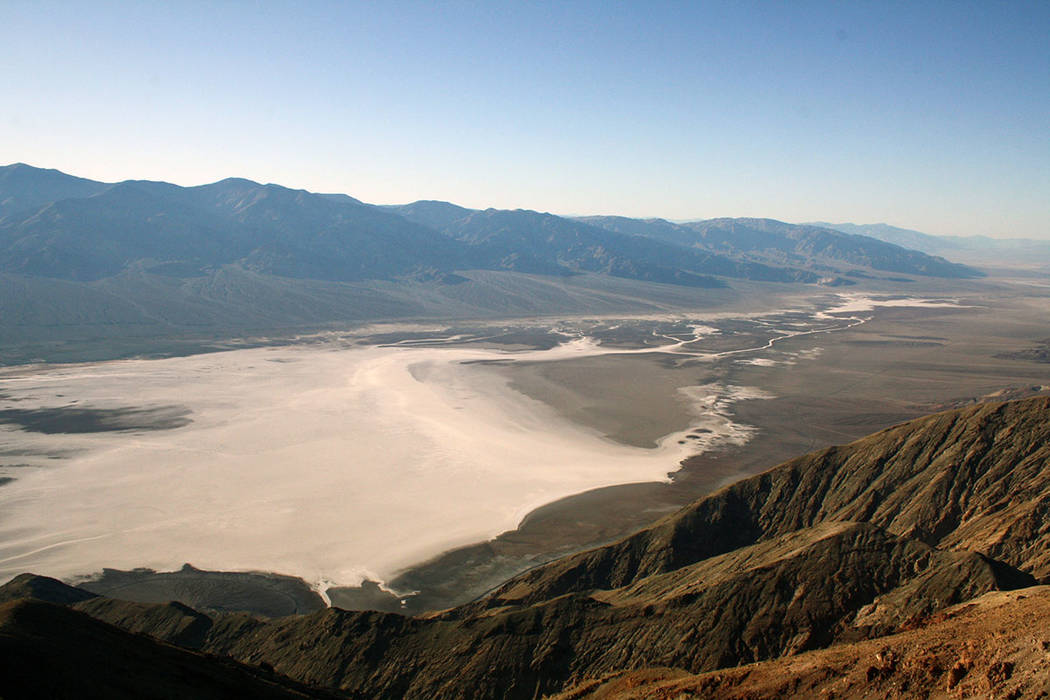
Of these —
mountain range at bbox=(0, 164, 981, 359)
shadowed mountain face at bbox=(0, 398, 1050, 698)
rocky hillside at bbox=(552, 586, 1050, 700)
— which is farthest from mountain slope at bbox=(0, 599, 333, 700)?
mountain range at bbox=(0, 164, 981, 359)

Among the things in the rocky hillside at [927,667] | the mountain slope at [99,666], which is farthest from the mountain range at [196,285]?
the rocky hillside at [927,667]

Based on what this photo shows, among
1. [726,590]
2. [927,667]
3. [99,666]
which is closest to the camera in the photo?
[927,667]

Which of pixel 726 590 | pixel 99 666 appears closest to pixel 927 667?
pixel 726 590

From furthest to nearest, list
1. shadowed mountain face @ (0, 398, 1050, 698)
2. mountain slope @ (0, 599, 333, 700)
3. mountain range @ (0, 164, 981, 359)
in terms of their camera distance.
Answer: mountain range @ (0, 164, 981, 359) → shadowed mountain face @ (0, 398, 1050, 698) → mountain slope @ (0, 599, 333, 700)

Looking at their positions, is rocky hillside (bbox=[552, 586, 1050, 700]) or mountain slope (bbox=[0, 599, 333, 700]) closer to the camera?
rocky hillside (bbox=[552, 586, 1050, 700])

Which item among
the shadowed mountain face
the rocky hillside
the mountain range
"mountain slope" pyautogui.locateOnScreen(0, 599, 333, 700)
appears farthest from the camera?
the mountain range

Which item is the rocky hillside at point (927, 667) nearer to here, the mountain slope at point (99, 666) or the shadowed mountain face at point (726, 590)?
the shadowed mountain face at point (726, 590)

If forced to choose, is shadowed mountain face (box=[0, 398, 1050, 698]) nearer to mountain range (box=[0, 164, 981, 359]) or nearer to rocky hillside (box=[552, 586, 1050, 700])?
rocky hillside (box=[552, 586, 1050, 700])

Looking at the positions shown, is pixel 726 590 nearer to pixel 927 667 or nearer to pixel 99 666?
pixel 927 667

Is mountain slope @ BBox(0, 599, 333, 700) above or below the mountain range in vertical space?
below
